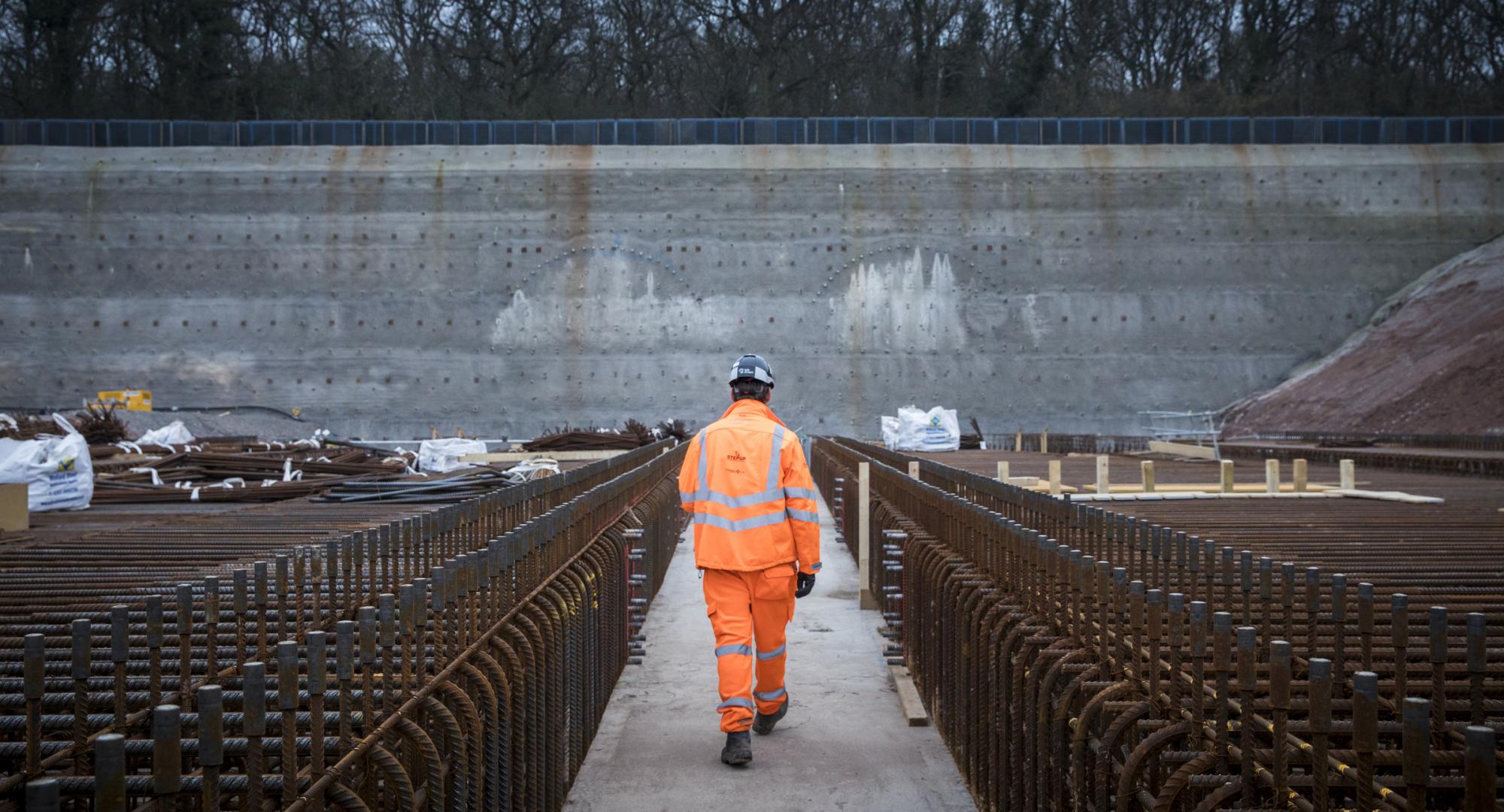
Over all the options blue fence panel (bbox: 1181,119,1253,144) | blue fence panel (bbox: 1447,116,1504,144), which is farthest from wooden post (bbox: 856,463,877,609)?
blue fence panel (bbox: 1447,116,1504,144)

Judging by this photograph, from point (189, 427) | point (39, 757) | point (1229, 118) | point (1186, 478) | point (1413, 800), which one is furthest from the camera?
point (1229, 118)

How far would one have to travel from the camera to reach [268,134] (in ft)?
136

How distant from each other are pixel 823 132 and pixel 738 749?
3739 centimetres

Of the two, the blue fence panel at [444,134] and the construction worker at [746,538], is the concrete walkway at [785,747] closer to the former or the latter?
the construction worker at [746,538]

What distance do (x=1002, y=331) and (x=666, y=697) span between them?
33.1 m

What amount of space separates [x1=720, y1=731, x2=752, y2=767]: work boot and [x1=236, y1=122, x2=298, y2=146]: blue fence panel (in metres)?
39.8

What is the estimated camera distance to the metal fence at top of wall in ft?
135

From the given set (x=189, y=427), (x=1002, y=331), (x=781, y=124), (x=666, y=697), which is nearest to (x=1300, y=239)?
(x=1002, y=331)

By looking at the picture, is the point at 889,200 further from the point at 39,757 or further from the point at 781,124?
the point at 39,757

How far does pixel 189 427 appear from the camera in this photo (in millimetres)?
35188

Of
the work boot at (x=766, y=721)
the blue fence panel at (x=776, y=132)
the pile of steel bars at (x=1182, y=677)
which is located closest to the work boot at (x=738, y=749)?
the work boot at (x=766, y=721)

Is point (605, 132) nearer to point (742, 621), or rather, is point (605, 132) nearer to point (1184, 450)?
point (1184, 450)

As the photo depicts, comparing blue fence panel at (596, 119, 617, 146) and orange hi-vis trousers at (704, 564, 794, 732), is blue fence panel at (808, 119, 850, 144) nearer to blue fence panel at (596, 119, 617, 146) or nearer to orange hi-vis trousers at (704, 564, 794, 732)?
A: blue fence panel at (596, 119, 617, 146)

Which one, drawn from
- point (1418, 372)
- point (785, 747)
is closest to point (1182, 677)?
point (785, 747)
